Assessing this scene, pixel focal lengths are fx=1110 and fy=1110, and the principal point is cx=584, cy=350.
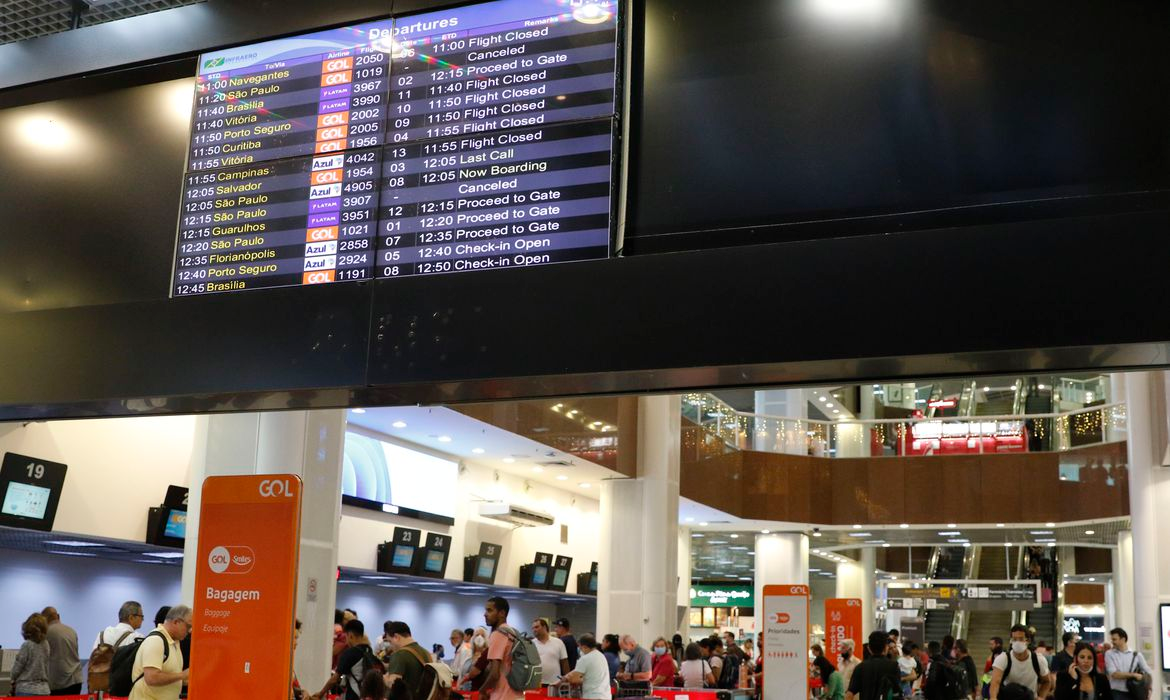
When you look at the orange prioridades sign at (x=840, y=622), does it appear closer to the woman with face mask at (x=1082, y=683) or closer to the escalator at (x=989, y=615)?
the woman with face mask at (x=1082, y=683)

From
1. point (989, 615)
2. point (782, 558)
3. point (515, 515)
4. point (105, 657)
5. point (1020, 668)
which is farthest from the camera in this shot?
point (989, 615)

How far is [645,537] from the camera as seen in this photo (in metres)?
18.6

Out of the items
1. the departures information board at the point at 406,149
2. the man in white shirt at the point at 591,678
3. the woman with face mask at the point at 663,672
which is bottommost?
the woman with face mask at the point at 663,672

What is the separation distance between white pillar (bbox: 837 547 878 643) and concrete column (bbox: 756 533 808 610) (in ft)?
12.2

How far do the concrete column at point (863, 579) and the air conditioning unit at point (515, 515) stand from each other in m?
11.0

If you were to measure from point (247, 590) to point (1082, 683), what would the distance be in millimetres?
8555

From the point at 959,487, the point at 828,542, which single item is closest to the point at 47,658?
the point at 959,487

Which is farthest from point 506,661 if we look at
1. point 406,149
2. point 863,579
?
point 863,579

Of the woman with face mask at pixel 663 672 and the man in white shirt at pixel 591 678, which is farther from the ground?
the man in white shirt at pixel 591 678

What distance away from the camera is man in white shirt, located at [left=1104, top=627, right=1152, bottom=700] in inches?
477

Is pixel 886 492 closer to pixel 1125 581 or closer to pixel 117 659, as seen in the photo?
pixel 1125 581

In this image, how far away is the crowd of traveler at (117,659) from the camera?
A: 21.6 ft

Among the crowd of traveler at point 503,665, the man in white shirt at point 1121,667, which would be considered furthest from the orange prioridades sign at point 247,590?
the man in white shirt at point 1121,667

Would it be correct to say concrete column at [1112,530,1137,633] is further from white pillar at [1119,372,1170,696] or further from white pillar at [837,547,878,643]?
white pillar at [1119,372,1170,696]
